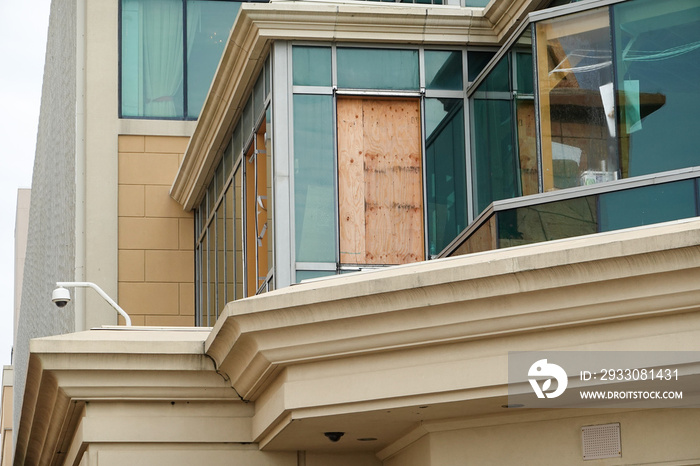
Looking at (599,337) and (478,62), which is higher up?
(478,62)

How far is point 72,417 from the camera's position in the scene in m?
10.9

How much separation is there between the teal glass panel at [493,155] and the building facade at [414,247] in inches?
1.9

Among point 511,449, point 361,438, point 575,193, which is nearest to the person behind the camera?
point 511,449

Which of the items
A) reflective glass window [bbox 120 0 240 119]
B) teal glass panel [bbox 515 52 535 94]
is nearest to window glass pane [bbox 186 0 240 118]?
reflective glass window [bbox 120 0 240 119]

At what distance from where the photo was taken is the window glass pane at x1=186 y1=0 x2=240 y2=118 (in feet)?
76.7

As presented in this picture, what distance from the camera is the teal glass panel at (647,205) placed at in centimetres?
1025

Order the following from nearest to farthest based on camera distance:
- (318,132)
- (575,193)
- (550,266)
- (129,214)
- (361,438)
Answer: (550,266)
(361,438)
(575,193)
(318,132)
(129,214)

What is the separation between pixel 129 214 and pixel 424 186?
8979 mm

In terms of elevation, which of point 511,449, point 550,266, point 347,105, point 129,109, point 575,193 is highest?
point 129,109

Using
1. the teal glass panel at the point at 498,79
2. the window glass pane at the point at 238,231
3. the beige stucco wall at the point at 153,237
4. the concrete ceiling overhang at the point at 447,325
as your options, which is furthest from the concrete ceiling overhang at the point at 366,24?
the beige stucco wall at the point at 153,237

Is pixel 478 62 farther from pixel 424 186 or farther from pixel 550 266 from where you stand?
pixel 550 266

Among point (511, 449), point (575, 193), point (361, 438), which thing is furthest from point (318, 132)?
point (511, 449)

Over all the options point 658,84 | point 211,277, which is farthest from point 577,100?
point 211,277

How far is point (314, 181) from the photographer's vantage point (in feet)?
48.3
